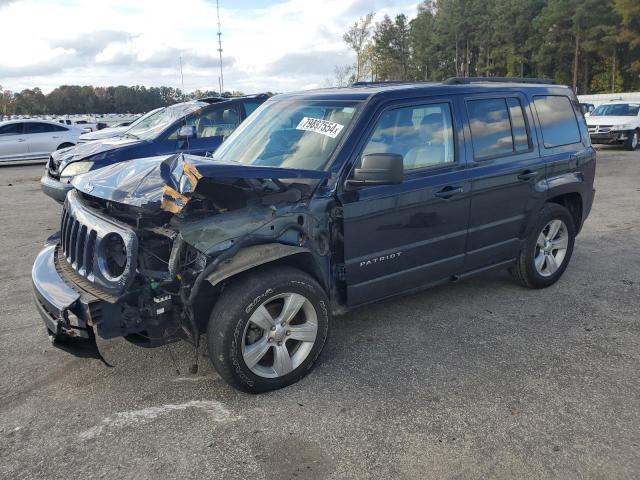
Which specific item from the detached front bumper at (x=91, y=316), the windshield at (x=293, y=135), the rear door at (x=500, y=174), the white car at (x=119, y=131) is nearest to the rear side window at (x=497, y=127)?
the rear door at (x=500, y=174)

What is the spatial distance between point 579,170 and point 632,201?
216 inches

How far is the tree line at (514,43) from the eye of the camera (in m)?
48.3

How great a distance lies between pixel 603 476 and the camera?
258 cm

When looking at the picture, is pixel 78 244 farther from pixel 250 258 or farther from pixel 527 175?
pixel 527 175

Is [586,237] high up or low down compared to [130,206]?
down

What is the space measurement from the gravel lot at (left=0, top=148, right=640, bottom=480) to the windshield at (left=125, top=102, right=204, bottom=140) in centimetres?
441

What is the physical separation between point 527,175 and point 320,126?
202 centimetres

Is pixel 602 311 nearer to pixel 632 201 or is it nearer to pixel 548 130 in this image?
pixel 548 130

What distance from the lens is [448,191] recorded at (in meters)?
4.04

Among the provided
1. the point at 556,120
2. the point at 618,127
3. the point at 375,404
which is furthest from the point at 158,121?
the point at 618,127

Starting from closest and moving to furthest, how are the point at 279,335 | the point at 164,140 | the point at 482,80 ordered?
the point at 279,335, the point at 482,80, the point at 164,140

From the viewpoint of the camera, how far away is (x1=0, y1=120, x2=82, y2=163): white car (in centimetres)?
1684

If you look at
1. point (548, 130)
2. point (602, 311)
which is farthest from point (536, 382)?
point (548, 130)

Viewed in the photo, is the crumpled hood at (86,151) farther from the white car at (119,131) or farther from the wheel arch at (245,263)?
the wheel arch at (245,263)
